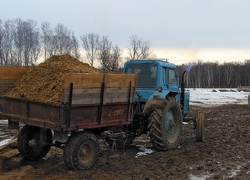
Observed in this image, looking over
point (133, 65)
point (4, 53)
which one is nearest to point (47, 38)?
point (4, 53)

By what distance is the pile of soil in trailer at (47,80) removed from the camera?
6004 mm

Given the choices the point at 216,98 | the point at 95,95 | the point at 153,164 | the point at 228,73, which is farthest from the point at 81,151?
the point at 228,73

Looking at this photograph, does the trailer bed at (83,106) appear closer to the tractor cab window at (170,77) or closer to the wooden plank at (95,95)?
the wooden plank at (95,95)

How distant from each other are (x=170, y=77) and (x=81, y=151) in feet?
12.4

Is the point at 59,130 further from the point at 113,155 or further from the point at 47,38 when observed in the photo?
the point at 47,38

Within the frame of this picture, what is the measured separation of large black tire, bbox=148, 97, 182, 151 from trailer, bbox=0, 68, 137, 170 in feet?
3.16

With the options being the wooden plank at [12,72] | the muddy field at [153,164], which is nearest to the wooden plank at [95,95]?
the muddy field at [153,164]

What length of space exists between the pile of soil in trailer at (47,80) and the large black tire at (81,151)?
0.90 meters

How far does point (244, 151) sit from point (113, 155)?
127 inches

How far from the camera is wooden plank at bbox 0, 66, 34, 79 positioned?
6.79 meters

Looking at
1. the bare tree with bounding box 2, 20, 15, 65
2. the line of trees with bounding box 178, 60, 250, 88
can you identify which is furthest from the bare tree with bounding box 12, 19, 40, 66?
the line of trees with bounding box 178, 60, 250, 88

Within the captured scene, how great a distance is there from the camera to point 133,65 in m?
8.94

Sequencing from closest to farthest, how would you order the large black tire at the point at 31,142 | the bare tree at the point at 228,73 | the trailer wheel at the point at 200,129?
1. the large black tire at the point at 31,142
2. the trailer wheel at the point at 200,129
3. the bare tree at the point at 228,73

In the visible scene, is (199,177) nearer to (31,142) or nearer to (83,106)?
(83,106)
